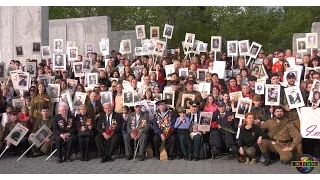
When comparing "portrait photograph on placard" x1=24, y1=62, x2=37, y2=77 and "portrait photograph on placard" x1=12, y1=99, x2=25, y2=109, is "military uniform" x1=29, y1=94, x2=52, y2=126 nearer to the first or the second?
"portrait photograph on placard" x1=12, y1=99, x2=25, y2=109

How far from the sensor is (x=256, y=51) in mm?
14391

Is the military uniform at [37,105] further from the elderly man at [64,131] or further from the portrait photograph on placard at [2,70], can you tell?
the portrait photograph on placard at [2,70]

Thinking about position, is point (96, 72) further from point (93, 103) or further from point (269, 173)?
point (269, 173)

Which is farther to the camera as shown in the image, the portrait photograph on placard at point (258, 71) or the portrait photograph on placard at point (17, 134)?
the portrait photograph on placard at point (258, 71)

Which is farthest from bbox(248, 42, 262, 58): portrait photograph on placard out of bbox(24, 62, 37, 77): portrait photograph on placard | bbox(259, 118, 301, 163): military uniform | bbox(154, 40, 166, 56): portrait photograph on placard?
bbox(24, 62, 37, 77): portrait photograph on placard

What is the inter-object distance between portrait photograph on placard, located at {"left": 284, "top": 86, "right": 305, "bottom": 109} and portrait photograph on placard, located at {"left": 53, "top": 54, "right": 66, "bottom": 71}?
728cm

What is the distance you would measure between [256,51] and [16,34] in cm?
1014

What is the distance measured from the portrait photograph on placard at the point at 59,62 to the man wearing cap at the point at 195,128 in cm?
529

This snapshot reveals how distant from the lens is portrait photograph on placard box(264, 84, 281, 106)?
10227mm

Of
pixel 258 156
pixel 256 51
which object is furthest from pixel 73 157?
pixel 256 51

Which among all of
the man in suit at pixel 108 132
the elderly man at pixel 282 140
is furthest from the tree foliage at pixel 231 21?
the elderly man at pixel 282 140

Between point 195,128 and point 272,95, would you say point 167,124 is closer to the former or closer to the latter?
point 195,128

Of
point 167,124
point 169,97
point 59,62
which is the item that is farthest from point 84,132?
point 59,62

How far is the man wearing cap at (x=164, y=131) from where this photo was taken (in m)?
10.4
